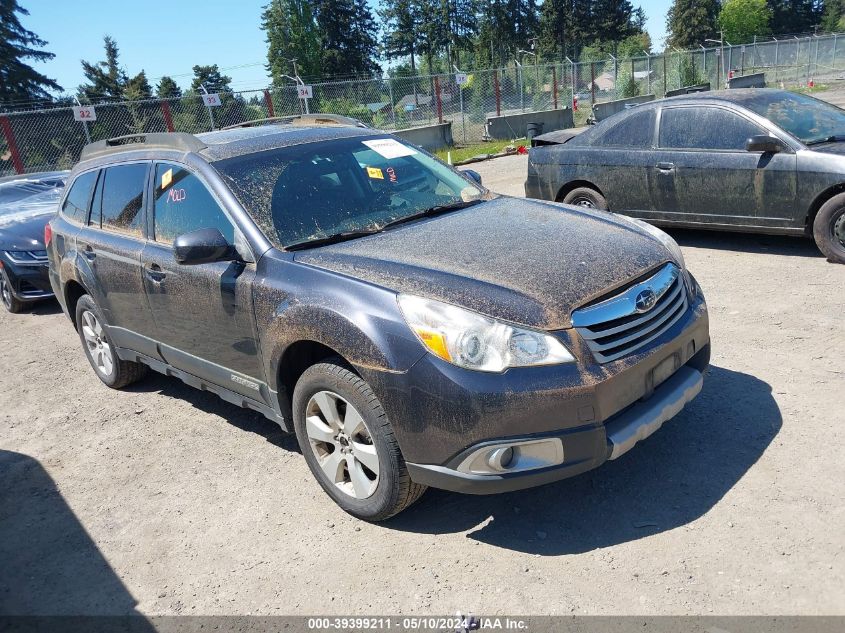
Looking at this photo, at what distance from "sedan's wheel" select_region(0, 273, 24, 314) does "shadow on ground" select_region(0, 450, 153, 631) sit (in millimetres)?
5015

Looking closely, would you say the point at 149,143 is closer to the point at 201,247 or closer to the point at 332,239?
the point at 201,247

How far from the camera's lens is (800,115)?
6730 mm

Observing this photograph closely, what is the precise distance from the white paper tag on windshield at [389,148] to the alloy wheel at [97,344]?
2.60 metres

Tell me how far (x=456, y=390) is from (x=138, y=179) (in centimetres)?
298

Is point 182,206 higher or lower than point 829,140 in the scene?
higher

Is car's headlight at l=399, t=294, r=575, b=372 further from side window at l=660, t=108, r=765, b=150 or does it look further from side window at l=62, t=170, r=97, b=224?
side window at l=660, t=108, r=765, b=150

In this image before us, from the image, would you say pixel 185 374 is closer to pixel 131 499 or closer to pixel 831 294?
pixel 131 499

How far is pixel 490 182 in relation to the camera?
47.8 ft

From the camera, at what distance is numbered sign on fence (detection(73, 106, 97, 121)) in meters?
17.0

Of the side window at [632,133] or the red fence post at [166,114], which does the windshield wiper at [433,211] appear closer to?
the side window at [632,133]

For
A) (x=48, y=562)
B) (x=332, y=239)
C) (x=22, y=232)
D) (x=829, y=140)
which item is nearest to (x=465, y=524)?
(x=332, y=239)

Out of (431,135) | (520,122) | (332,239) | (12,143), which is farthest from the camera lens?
(520,122)

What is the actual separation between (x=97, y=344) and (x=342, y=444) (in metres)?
3.21

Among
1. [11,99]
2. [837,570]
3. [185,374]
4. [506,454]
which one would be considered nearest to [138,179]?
[185,374]
